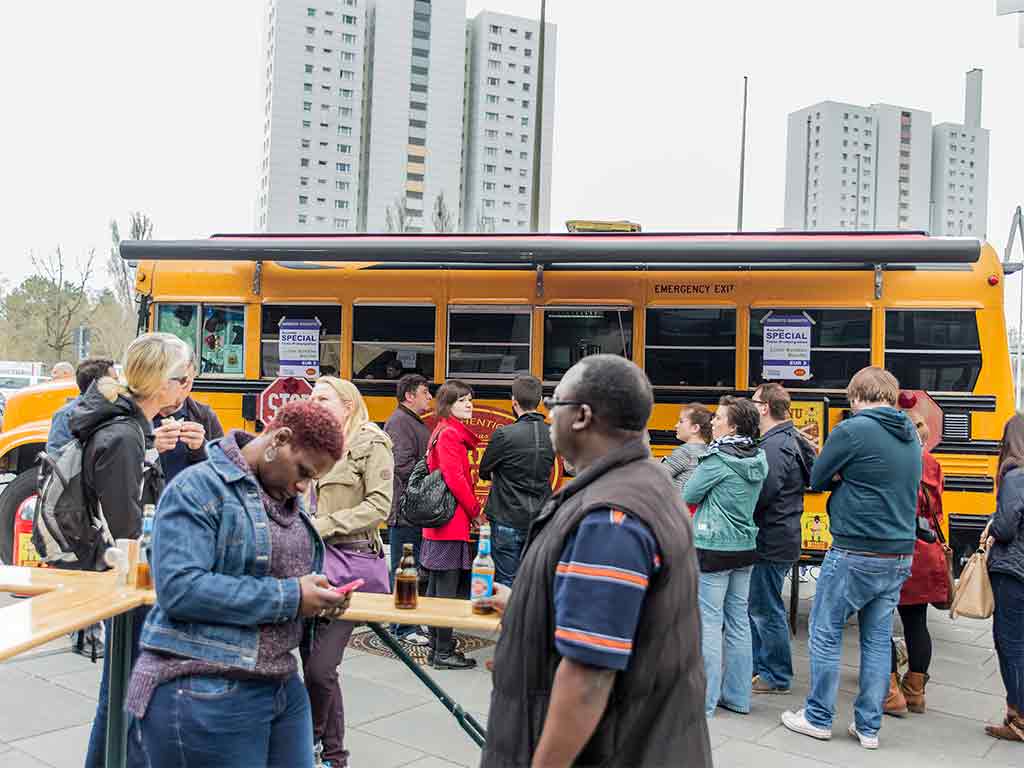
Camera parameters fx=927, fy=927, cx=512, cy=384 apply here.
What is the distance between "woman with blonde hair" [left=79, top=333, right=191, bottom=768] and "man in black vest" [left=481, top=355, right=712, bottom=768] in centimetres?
268

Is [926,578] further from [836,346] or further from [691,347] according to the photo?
[691,347]

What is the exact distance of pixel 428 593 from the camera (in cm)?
705

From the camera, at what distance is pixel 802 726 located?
18.3ft

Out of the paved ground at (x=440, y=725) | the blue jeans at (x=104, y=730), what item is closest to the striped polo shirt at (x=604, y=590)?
the blue jeans at (x=104, y=730)

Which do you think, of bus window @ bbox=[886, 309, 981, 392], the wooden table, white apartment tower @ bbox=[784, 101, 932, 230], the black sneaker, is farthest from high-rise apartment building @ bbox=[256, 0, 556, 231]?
the wooden table

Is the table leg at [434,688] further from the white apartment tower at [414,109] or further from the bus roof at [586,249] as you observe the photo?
the white apartment tower at [414,109]

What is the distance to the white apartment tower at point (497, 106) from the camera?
371ft

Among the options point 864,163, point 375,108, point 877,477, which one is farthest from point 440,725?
point 864,163

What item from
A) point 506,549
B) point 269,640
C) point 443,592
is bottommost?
point 443,592

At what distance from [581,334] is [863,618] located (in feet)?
12.7

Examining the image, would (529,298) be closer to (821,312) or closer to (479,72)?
(821,312)

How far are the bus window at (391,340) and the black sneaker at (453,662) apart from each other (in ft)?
9.37

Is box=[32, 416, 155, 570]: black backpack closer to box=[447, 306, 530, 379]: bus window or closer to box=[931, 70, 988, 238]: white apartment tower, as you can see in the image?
box=[447, 306, 530, 379]: bus window

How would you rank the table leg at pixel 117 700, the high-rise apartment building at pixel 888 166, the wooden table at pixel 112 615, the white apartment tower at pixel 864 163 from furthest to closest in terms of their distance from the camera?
1. the high-rise apartment building at pixel 888 166
2. the white apartment tower at pixel 864 163
3. the table leg at pixel 117 700
4. the wooden table at pixel 112 615
